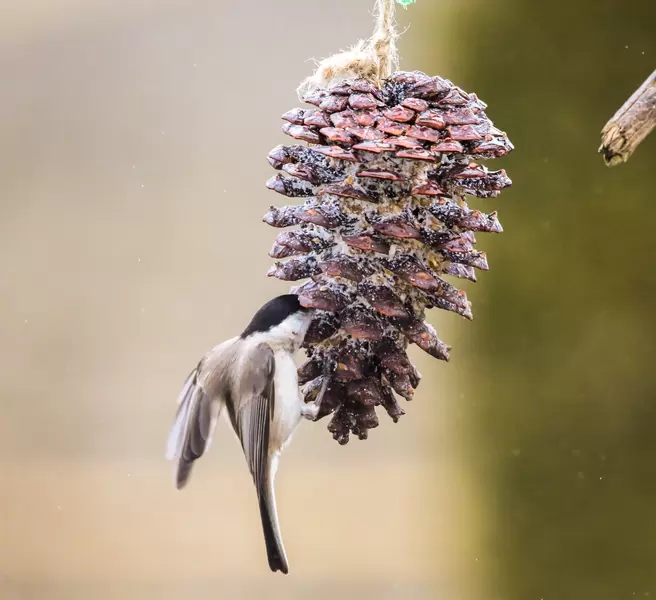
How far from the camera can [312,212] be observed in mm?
532

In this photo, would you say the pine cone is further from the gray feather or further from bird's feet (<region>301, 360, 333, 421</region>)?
the gray feather

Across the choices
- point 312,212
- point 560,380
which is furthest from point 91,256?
point 312,212

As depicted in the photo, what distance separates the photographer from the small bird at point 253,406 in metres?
0.69

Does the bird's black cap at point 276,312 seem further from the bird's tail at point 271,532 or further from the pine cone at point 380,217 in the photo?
the bird's tail at point 271,532

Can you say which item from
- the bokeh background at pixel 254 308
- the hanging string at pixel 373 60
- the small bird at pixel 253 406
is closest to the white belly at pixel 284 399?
the small bird at pixel 253 406

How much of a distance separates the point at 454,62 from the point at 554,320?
43 cm

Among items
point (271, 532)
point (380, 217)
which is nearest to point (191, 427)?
point (271, 532)

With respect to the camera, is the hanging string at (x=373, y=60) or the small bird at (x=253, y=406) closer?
the hanging string at (x=373, y=60)

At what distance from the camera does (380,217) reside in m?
0.53

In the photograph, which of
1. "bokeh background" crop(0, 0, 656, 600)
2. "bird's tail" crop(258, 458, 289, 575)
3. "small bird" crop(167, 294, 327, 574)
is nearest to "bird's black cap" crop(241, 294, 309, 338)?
"small bird" crop(167, 294, 327, 574)

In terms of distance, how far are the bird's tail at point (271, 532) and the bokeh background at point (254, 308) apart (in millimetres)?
637

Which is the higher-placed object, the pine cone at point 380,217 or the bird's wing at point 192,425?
the pine cone at point 380,217

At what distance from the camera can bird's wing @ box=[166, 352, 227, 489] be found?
2.24 feet

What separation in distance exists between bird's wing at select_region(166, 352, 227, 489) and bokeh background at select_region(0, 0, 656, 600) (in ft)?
2.05
